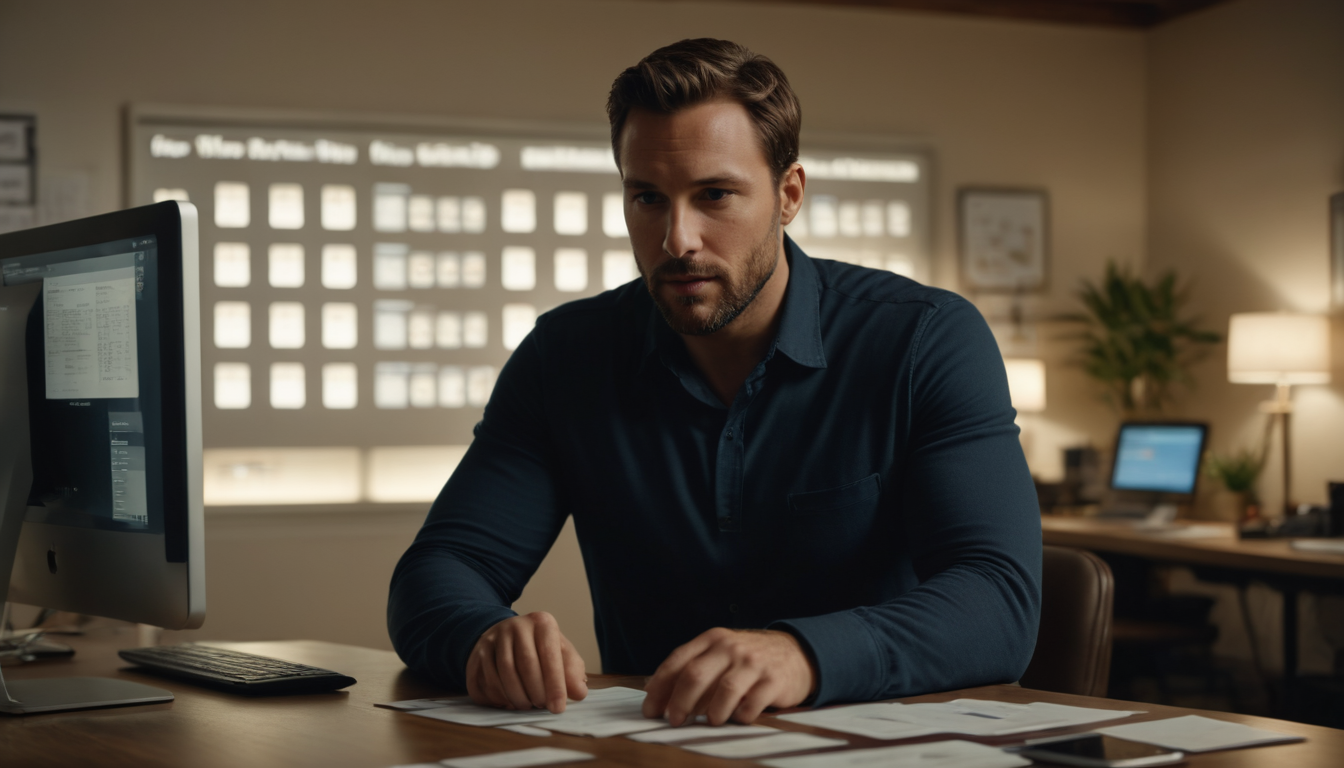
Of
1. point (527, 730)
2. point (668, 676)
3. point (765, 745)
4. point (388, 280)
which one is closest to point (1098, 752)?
point (765, 745)

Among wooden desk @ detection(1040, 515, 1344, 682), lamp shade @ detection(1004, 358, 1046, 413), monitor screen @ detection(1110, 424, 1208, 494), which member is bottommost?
wooden desk @ detection(1040, 515, 1344, 682)

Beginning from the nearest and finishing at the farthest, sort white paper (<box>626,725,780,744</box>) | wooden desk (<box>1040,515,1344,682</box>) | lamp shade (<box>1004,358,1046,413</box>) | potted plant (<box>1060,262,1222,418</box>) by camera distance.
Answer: white paper (<box>626,725,780,744</box>), wooden desk (<box>1040,515,1344,682</box>), lamp shade (<box>1004,358,1046,413</box>), potted plant (<box>1060,262,1222,418</box>)

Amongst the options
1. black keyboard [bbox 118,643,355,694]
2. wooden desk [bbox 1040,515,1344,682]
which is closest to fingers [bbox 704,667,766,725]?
black keyboard [bbox 118,643,355,694]

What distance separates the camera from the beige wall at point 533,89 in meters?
4.15

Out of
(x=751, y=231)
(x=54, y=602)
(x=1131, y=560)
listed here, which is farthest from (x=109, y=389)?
(x=1131, y=560)

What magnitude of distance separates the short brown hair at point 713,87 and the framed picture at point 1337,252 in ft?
11.2

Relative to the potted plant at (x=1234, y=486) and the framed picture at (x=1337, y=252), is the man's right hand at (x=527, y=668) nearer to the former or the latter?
the potted plant at (x=1234, y=486)

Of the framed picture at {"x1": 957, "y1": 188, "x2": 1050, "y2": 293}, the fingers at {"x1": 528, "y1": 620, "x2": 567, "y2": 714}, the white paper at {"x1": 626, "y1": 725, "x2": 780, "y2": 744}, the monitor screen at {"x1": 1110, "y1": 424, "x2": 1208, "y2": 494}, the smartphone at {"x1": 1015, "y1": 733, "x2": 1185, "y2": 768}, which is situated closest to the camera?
the smartphone at {"x1": 1015, "y1": 733, "x2": 1185, "y2": 768}

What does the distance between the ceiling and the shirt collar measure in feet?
11.4

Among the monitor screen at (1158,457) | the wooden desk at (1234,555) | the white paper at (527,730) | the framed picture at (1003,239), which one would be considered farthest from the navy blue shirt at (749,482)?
the framed picture at (1003,239)

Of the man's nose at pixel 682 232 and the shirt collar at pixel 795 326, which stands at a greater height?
the man's nose at pixel 682 232

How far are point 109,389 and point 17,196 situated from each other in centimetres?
328

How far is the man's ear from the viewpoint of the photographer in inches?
63.2

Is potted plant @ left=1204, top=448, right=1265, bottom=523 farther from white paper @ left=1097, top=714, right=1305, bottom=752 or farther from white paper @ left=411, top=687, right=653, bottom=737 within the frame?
white paper @ left=411, top=687, right=653, bottom=737
